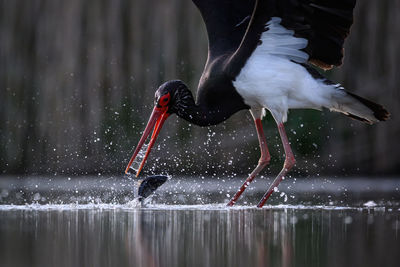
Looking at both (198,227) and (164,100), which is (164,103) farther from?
(198,227)

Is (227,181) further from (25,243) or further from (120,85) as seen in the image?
(25,243)

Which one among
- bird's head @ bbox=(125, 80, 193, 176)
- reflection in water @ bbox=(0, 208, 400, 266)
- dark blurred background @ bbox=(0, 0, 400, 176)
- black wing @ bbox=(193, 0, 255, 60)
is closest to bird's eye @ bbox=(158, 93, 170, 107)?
bird's head @ bbox=(125, 80, 193, 176)

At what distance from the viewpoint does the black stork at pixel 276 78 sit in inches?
234

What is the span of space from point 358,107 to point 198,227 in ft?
6.16

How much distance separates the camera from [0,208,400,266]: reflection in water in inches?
148

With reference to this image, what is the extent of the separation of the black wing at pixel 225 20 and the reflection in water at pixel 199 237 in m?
1.39

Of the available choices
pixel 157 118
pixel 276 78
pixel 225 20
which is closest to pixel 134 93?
pixel 225 20

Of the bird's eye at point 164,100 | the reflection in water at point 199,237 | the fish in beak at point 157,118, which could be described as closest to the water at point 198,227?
the reflection in water at point 199,237

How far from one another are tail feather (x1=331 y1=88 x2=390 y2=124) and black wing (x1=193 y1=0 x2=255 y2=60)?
873 millimetres

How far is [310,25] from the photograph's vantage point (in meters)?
5.97

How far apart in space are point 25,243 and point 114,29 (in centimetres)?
464

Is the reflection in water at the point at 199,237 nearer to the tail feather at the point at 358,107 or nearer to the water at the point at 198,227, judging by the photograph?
the water at the point at 198,227

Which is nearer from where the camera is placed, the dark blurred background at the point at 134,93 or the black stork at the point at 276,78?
the black stork at the point at 276,78

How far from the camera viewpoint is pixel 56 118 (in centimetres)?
833
